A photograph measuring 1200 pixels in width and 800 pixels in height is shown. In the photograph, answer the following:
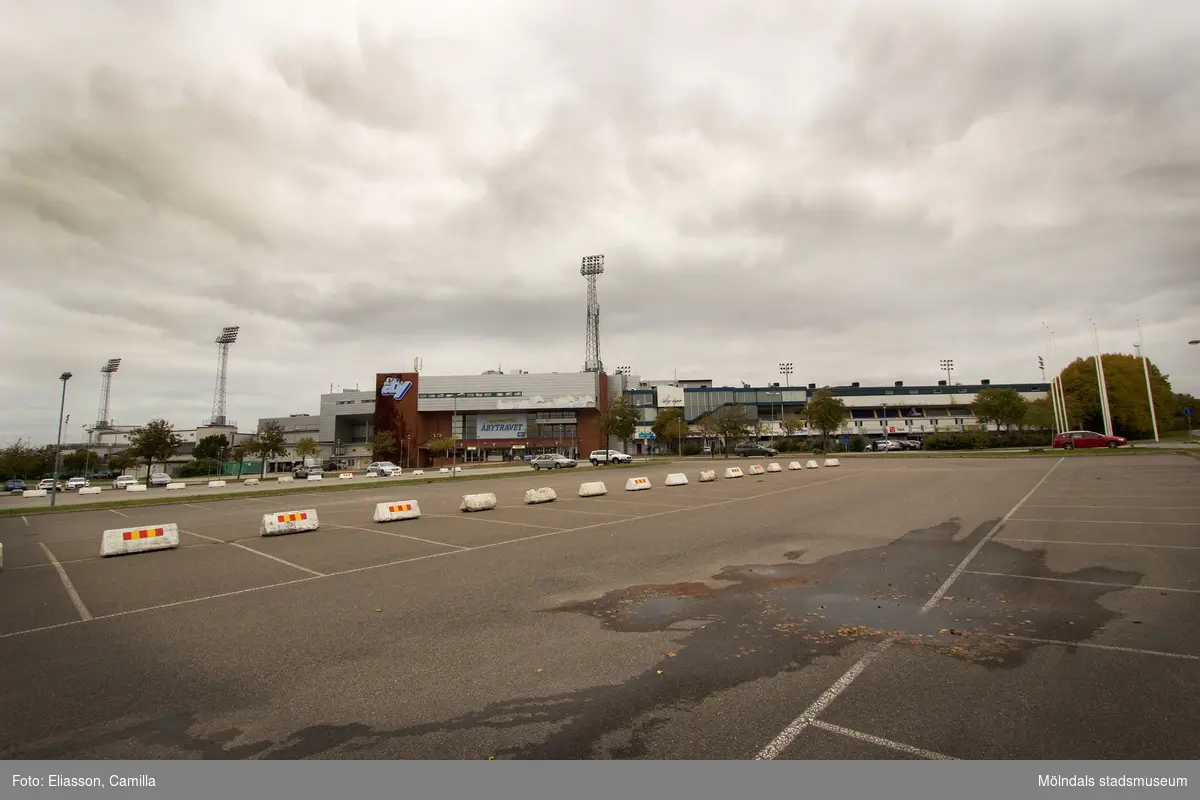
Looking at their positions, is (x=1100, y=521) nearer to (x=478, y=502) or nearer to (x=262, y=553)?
(x=478, y=502)

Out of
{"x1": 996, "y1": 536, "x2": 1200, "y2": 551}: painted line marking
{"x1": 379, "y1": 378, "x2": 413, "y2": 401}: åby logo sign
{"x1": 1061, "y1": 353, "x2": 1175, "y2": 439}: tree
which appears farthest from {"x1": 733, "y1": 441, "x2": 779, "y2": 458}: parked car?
{"x1": 996, "y1": 536, "x2": 1200, "y2": 551}: painted line marking

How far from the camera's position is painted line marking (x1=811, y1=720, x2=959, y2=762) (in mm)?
3588

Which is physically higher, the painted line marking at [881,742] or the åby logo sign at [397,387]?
the åby logo sign at [397,387]

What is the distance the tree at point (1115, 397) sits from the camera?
7044 cm

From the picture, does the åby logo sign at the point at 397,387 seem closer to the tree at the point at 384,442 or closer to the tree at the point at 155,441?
the tree at the point at 384,442

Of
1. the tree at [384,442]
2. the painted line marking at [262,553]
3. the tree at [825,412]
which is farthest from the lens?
the tree at [384,442]

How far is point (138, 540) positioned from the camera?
519 inches

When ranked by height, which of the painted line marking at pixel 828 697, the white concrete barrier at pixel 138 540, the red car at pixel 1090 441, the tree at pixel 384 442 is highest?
the tree at pixel 384 442

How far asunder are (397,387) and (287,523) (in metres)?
80.2

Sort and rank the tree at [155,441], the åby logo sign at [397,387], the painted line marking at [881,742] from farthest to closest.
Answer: the åby logo sign at [397,387]
the tree at [155,441]
the painted line marking at [881,742]

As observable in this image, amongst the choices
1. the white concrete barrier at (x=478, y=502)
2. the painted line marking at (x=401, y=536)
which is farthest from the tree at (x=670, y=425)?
the painted line marking at (x=401, y=536)

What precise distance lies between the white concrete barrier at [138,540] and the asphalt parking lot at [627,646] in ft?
1.87

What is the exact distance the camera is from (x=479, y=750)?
3814 millimetres

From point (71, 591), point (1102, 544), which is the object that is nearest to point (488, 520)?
point (71, 591)
